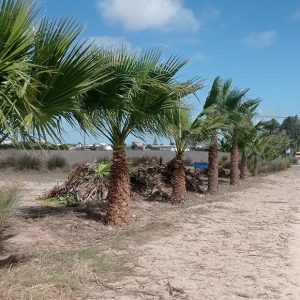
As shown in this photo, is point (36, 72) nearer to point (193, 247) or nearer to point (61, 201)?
point (193, 247)

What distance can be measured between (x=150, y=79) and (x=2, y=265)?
5033mm

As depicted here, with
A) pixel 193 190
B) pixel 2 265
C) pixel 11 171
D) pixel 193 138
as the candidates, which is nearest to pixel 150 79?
pixel 2 265

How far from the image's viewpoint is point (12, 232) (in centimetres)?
974

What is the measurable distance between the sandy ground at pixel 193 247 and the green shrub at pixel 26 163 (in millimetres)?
17067

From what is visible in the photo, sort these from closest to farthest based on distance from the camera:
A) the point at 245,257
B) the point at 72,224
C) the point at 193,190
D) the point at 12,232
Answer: the point at 245,257 → the point at 12,232 → the point at 72,224 → the point at 193,190

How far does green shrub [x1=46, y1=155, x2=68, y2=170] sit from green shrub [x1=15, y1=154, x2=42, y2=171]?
102cm

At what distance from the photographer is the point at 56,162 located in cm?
3406

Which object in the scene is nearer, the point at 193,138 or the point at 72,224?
the point at 72,224

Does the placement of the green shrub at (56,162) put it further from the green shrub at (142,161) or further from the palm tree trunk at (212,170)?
the palm tree trunk at (212,170)

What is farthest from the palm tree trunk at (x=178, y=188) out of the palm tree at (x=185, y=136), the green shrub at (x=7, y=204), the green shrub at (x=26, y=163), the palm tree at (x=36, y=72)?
the green shrub at (x=26, y=163)

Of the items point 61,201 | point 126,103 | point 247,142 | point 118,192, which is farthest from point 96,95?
point 247,142

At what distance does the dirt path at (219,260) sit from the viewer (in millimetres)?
6375

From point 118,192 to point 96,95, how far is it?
2.73m

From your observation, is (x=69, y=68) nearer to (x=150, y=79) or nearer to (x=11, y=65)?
(x=11, y=65)
